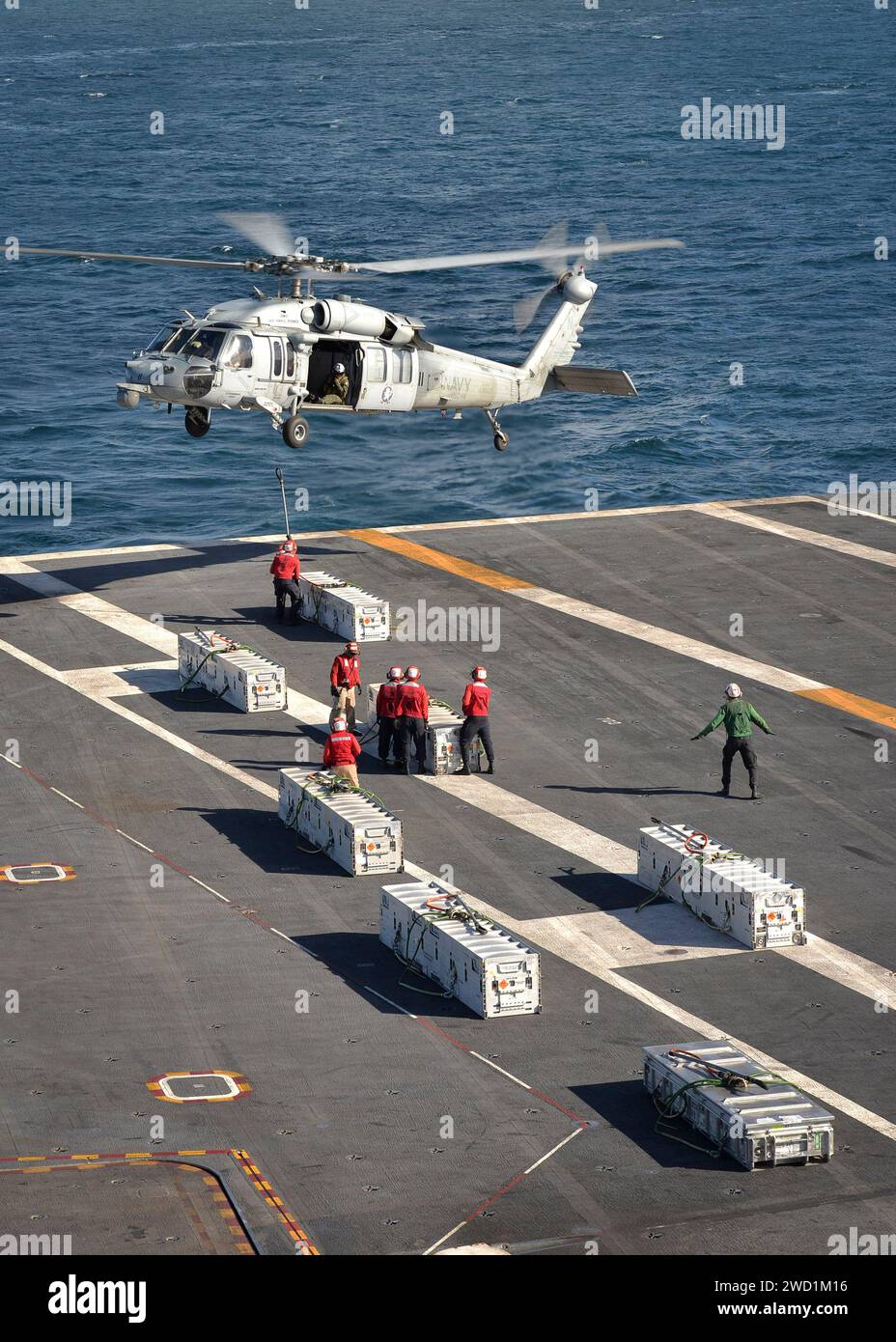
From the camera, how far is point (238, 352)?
42094 mm

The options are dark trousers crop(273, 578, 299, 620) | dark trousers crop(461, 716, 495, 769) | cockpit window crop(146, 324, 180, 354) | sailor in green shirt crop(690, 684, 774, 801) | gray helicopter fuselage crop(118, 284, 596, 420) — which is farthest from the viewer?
dark trousers crop(273, 578, 299, 620)

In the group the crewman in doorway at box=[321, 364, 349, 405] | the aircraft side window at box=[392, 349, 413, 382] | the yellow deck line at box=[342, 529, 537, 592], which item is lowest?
the yellow deck line at box=[342, 529, 537, 592]

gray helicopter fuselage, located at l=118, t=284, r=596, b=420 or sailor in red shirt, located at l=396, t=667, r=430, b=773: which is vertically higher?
gray helicopter fuselage, located at l=118, t=284, r=596, b=420

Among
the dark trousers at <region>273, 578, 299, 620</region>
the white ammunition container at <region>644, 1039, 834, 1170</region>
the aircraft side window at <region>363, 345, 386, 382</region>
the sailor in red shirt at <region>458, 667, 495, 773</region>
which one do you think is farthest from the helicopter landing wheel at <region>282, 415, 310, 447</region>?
the white ammunition container at <region>644, 1039, 834, 1170</region>

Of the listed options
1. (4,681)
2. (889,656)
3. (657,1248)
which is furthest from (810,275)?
(657,1248)

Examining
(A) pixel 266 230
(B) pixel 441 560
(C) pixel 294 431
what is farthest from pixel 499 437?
(A) pixel 266 230

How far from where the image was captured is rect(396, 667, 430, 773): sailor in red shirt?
1395 inches

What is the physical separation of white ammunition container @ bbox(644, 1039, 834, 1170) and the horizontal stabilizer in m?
27.1

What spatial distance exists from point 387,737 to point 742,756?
687 cm

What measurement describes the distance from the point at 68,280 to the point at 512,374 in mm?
66800

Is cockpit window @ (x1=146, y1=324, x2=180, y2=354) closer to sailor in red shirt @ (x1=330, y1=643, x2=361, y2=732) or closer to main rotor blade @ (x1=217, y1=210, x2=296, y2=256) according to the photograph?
main rotor blade @ (x1=217, y1=210, x2=296, y2=256)

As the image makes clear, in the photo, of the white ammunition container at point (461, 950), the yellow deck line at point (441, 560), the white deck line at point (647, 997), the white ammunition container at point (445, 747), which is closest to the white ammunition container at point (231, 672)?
the white deck line at point (647, 997)

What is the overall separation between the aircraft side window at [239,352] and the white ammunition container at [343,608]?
5.71 meters

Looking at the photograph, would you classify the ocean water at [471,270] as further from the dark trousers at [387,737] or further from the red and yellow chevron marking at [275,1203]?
the red and yellow chevron marking at [275,1203]
